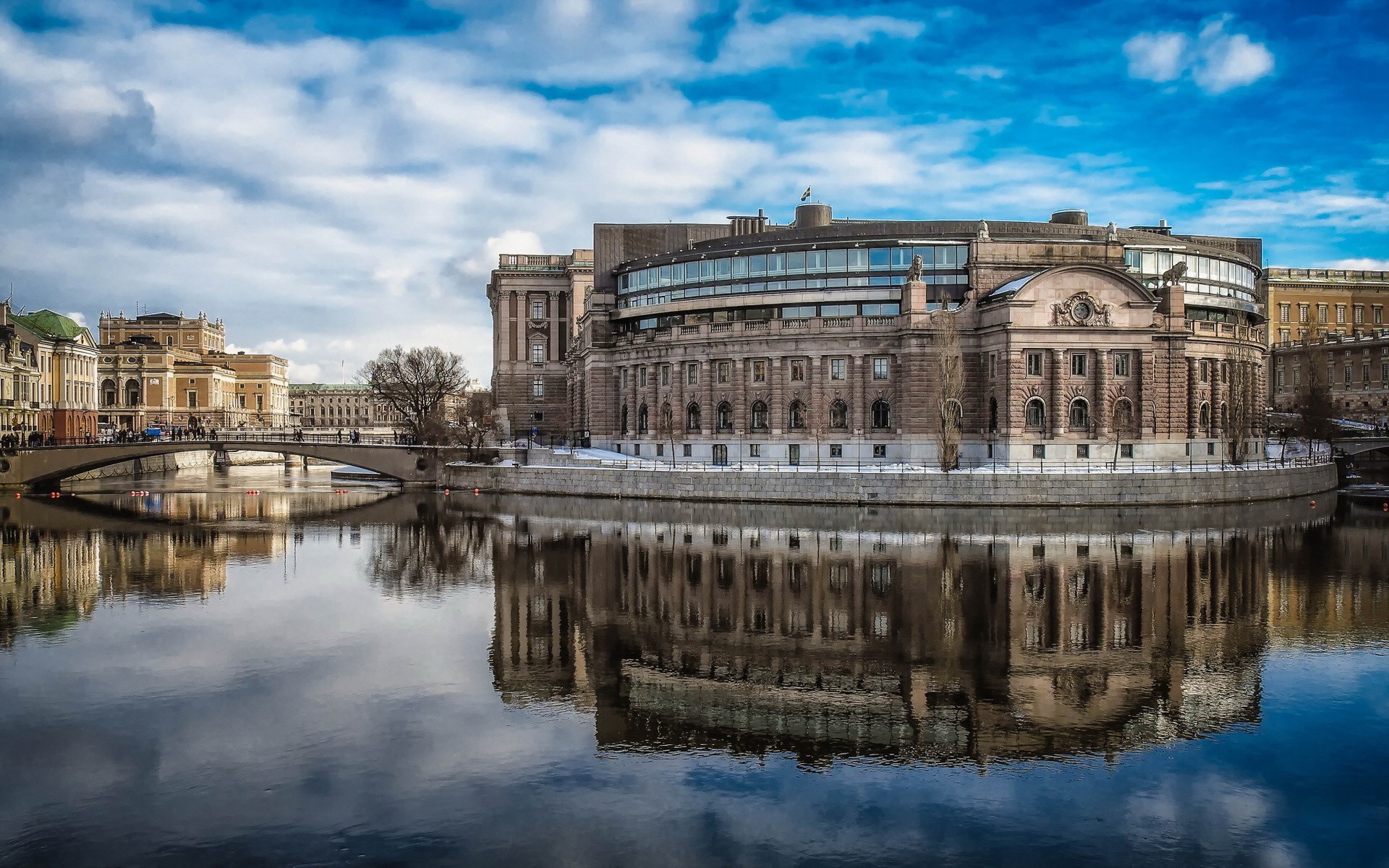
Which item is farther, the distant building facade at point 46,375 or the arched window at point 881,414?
the distant building facade at point 46,375

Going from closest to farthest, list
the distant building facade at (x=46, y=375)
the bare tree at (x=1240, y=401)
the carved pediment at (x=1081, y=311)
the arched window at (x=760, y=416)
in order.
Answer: the carved pediment at (x=1081, y=311)
the bare tree at (x=1240, y=401)
the arched window at (x=760, y=416)
the distant building facade at (x=46, y=375)

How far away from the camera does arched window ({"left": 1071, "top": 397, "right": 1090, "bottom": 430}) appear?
247 ft

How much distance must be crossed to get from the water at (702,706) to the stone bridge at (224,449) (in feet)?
121

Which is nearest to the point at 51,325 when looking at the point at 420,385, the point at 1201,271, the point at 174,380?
the point at 174,380

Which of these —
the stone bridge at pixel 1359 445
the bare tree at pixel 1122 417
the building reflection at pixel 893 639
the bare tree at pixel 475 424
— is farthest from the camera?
the stone bridge at pixel 1359 445

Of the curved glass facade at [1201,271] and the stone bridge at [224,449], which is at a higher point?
the curved glass facade at [1201,271]

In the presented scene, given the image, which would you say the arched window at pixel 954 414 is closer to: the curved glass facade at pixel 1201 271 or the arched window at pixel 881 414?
the arched window at pixel 881 414

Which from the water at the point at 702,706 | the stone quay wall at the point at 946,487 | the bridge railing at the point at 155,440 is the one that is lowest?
the water at the point at 702,706

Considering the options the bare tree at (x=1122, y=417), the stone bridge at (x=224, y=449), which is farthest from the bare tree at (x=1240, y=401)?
the stone bridge at (x=224, y=449)

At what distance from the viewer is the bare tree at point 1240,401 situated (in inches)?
3051

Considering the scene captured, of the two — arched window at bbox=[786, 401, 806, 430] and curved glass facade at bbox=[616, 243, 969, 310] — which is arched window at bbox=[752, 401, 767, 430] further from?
curved glass facade at bbox=[616, 243, 969, 310]

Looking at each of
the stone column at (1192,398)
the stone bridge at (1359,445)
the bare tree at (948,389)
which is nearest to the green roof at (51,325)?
the bare tree at (948,389)

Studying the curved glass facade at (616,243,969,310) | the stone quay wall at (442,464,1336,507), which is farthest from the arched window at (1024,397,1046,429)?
the curved glass facade at (616,243,969,310)

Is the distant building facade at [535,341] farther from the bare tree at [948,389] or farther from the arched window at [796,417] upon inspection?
A: the bare tree at [948,389]
